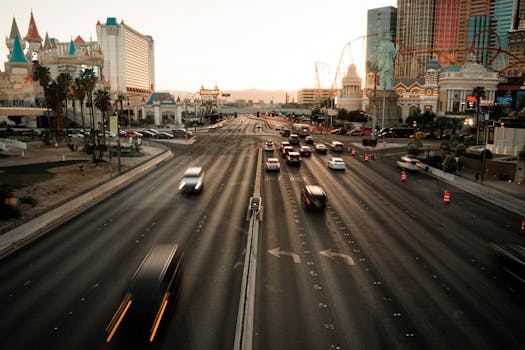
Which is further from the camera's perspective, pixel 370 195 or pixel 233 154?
pixel 233 154

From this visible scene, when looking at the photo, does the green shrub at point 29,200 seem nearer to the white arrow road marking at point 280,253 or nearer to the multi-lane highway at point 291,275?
the multi-lane highway at point 291,275

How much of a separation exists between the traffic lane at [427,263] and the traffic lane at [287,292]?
334cm

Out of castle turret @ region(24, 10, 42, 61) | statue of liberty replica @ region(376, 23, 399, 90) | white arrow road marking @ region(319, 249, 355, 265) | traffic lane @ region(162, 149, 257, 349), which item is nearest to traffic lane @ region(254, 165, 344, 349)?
white arrow road marking @ region(319, 249, 355, 265)

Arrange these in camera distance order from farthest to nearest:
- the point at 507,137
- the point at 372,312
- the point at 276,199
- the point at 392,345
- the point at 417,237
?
the point at 507,137, the point at 276,199, the point at 417,237, the point at 372,312, the point at 392,345

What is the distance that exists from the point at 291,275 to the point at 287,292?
66.4 inches

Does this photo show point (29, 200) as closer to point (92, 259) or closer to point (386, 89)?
point (92, 259)

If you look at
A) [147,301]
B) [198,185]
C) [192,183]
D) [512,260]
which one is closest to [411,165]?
[198,185]

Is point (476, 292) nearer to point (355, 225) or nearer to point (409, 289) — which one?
point (409, 289)

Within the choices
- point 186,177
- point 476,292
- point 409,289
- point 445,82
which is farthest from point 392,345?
point 445,82

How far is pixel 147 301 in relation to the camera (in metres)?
12.4

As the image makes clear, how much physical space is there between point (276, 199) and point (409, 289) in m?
16.3

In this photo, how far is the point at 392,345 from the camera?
1236 centimetres

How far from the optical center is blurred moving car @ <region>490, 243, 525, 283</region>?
16444 millimetres

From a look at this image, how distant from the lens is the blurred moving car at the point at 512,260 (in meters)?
16.4
